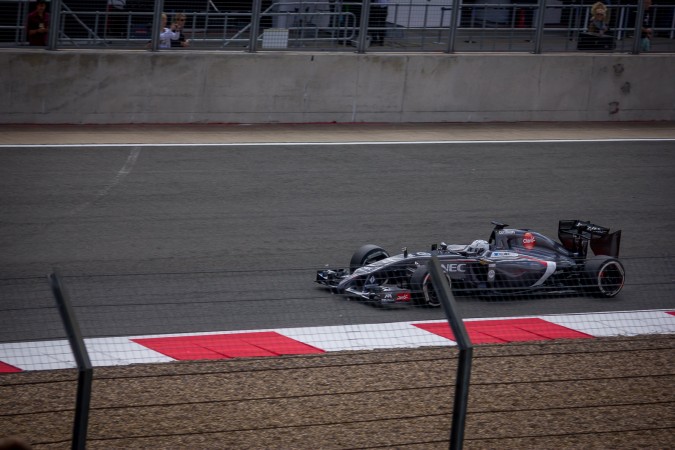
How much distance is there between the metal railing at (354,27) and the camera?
17.6 metres

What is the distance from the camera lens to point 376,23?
19359 mm

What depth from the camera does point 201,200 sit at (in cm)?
1352

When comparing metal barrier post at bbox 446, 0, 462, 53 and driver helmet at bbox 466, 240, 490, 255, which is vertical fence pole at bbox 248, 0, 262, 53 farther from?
driver helmet at bbox 466, 240, 490, 255

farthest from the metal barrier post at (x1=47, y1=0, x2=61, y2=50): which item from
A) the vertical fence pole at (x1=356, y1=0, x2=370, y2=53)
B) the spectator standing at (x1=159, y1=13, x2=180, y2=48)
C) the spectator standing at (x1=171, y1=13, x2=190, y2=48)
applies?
the vertical fence pole at (x1=356, y1=0, x2=370, y2=53)

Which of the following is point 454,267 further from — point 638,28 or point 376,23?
point 638,28

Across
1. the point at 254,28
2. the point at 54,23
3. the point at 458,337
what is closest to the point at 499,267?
the point at 458,337

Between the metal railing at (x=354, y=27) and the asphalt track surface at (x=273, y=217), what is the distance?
290 centimetres

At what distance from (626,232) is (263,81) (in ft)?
25.3

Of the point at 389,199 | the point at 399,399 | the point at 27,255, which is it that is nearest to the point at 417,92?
the point at 389,199

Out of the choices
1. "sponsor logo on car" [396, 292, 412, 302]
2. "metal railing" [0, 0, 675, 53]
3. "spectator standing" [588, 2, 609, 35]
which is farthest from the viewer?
"spectator standing" [588, 2, 609, 35]

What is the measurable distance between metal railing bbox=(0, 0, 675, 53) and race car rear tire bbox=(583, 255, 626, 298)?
9.51m

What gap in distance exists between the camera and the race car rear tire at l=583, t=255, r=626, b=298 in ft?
34.2

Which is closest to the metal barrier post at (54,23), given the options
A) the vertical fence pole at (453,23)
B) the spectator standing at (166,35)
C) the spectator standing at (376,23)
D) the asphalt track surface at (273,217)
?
the spectator standing at (166,35)

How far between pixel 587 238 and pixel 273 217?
13.2 feet
